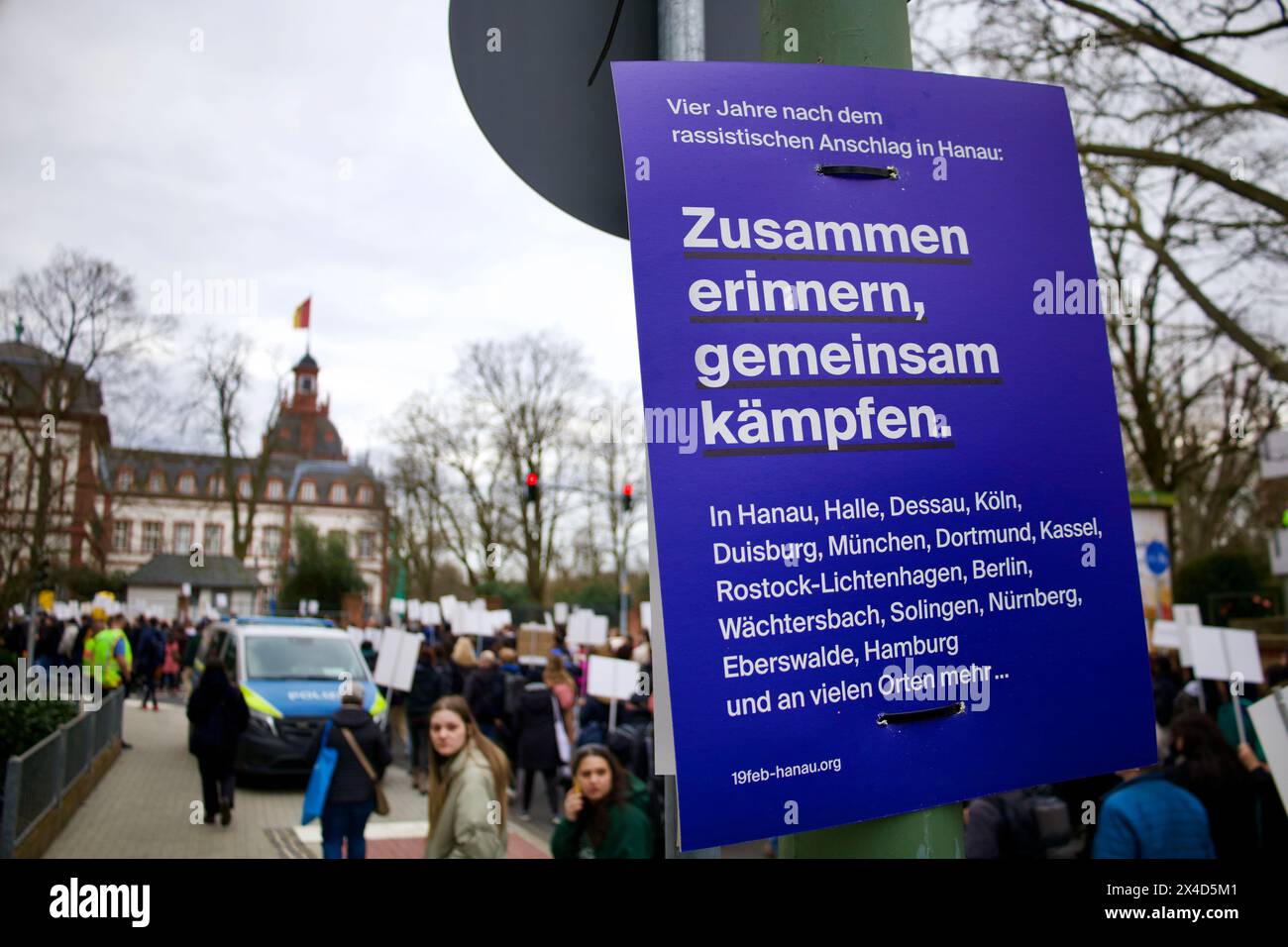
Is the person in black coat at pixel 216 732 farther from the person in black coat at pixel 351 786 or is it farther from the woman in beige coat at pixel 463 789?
the woman in beige coat at pixel 463 789

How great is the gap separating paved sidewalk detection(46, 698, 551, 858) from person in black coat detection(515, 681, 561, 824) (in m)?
0.50

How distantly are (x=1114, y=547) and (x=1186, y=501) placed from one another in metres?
39.3

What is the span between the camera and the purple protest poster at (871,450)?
1089 millimetres

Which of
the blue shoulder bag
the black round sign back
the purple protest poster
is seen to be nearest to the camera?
the purple protest poster

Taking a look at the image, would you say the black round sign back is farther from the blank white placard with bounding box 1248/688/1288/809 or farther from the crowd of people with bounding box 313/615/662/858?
the crowd of people with bounding box 313/615/662/858

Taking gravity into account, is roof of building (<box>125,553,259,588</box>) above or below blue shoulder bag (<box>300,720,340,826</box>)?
above

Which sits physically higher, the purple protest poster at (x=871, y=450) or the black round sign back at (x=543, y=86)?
the black round sign back at (x=543, y=86)

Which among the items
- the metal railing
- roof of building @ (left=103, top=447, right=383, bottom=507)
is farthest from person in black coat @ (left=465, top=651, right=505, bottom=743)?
roof of building @ (left=103, top=447, right=383, bottom=507)

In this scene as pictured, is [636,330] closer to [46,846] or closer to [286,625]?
Answer: [46,846]

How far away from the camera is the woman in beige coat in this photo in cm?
566

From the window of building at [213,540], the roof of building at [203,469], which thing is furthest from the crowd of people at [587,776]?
the window of building at [213,540]

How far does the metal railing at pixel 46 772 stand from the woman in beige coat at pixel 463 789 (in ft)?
10.5

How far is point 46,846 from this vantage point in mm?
8875
